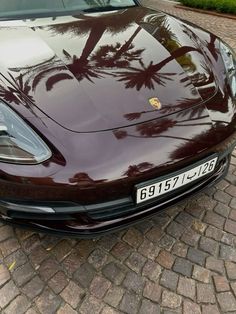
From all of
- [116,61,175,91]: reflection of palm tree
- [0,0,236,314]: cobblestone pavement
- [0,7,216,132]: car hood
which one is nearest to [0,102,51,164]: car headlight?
[0,7,216,132]: car hood

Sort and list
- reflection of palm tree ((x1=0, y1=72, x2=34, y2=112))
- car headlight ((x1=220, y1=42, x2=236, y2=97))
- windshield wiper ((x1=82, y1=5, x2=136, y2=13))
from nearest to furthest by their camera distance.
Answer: reflection of palm tree ((x1=0, y1=72, x2=34, y2=112)) < car headlight ((x1=220, y1=42, x2=236, y2=97)) < windshield wiper ((x1=82, y1=5, x2=136, y2=13))

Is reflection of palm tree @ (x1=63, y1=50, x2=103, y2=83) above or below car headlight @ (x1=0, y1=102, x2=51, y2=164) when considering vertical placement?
above

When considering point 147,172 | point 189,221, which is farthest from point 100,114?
point 189,221

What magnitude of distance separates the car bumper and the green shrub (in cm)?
743

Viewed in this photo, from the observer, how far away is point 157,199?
1.90 m

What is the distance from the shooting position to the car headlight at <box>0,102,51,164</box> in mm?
1694

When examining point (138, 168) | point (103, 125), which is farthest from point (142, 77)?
point (138, 168)

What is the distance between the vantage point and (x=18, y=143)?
1.73 metres

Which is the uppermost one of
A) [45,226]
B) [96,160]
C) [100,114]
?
[100,114]

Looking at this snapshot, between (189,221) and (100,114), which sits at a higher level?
(100,114)

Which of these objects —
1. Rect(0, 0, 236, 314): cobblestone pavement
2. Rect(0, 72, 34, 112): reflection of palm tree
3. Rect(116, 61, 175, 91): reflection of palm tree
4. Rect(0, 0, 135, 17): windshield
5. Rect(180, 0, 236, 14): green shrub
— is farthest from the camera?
Rect(180, 0, 236, 14): green shrub

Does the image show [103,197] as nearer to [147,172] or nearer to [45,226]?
[147,172]

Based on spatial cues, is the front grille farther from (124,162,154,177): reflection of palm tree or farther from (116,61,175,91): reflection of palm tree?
(116,61,175,91): reflection of palm tree

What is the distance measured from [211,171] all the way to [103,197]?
757 millimetres
